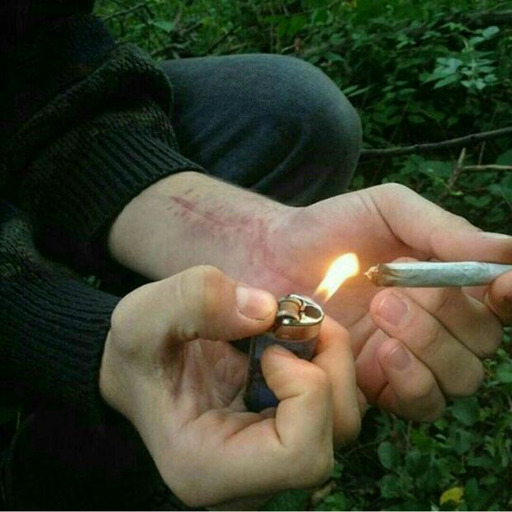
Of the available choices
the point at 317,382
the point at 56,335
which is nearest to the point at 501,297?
the point at 317,382

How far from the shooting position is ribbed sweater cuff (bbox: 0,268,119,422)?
1.32m

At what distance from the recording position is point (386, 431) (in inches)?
81.7

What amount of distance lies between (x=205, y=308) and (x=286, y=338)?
123mm

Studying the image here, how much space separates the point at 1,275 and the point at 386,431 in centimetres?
112

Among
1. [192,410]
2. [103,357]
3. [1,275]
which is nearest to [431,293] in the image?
[192,410]

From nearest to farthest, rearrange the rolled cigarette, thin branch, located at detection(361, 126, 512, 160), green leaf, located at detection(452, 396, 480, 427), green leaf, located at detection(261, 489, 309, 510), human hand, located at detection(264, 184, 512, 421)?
the rolled cigarette < human hand, located at detection(264, 184, 512, 421) < green leaf, located at detection(452, 396, 480, 427) < green leaf, located at detection(261, 489, 309, 510) < thin branch, located at detection(361, 126, 512, 160)

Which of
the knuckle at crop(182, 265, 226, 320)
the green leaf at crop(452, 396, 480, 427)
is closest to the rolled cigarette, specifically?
the knuckle at crop(182, 265, 226, 320)

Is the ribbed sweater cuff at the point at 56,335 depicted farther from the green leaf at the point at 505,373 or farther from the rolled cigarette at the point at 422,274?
the green leaf at the point at 505,373

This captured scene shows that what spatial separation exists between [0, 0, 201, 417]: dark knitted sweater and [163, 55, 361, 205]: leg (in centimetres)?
18

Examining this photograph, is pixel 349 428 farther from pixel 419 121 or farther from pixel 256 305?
pixel 419 121

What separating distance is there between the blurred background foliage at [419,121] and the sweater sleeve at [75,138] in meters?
0.82

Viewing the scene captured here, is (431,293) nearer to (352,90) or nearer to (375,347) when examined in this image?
(375,347)

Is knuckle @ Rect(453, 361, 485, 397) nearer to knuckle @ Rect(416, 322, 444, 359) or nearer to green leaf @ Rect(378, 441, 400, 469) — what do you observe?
Result: knuckle @ Rect(416, 322, 444, 359)

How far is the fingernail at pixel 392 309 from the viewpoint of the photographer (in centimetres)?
127
